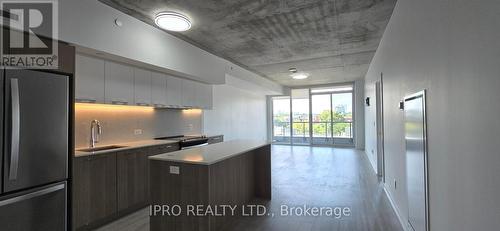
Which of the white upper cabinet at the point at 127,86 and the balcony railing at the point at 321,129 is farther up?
the white upper cabinet at the point at 127,86

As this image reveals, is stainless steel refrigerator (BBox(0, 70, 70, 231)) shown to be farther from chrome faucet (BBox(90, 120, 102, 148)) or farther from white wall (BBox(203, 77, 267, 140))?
white wall (BBox(203, 77, 267, 140))

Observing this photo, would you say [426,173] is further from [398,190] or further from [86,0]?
[86,0]

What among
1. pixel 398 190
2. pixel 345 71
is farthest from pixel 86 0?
pixel 345 71

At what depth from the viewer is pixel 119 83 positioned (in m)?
3.43

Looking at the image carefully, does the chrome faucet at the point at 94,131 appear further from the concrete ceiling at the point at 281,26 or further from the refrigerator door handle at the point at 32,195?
the concrete ceiling at the point at 281,26

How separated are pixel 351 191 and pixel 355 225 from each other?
1.30 metres

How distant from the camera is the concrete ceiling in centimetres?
298

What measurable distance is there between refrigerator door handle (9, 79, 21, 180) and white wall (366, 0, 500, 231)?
3.16 m

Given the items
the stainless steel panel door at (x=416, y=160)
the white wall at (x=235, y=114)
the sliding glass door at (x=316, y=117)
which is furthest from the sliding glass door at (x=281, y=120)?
the stainless steel panel door at (x=416, y=160)

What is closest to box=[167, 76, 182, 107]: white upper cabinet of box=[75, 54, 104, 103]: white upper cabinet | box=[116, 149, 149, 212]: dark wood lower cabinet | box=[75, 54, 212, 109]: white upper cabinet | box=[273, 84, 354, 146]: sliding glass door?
box=[75, 54, 212, 109]: white upper cabinet

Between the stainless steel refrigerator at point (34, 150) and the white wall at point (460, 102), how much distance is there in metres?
3.18

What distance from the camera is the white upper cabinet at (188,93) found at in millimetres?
4796

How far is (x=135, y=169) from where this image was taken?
11.2 feet

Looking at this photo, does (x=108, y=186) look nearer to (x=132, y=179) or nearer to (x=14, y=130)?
(x=132, y=179)
